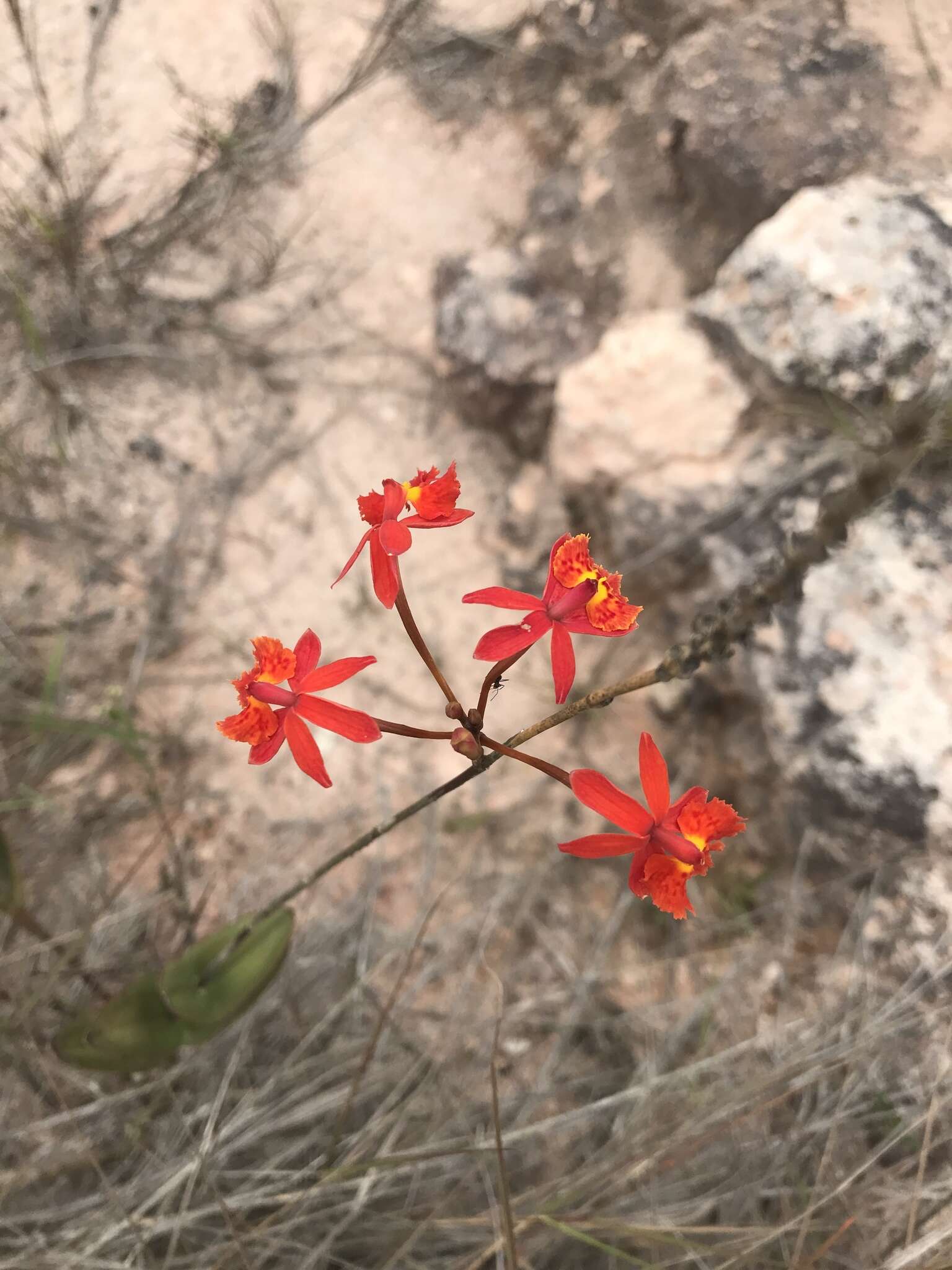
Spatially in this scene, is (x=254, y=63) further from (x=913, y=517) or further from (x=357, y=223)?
(x=913, y=517)

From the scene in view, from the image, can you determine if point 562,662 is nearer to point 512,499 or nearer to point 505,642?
point 505,642

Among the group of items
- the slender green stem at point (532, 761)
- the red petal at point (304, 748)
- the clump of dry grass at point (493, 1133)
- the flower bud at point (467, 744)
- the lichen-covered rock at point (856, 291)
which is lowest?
the clump of dry grass at point (493, 1133)

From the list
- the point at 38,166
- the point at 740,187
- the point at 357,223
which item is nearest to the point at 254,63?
the point at 357,223

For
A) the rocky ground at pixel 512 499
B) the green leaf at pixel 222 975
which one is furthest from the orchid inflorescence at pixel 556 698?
the rocky ground at pixel 512 499

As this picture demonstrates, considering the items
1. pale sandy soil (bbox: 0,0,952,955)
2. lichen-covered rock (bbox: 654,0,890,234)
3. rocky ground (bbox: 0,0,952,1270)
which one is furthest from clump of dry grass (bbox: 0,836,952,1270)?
lichen-covered rock (bbox: 654,0,890,234)

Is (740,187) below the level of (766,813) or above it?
above

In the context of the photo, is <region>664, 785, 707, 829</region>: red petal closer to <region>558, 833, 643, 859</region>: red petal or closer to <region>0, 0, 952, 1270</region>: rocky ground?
<region>558, 833, 643, 859</region>: red petal

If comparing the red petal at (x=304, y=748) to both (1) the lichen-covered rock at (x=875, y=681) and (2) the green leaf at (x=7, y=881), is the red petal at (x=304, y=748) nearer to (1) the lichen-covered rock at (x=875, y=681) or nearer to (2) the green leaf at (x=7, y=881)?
(2) the green leaf at (x=7, y=881)
